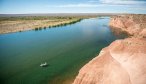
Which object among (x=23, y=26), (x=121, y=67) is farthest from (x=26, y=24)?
(x=121, y=67)

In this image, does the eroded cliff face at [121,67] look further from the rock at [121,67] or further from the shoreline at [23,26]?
the shoreline at [23,26]

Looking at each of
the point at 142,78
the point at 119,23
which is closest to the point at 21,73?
the point at 142,78

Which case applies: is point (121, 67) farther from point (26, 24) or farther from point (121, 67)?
point (26, 24)

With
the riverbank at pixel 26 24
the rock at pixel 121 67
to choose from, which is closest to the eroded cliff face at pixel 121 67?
the rock at pixel 121 67

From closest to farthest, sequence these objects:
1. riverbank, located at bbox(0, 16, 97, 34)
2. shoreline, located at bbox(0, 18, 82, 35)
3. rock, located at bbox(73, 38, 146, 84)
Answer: rock, located at bbox(73, 38, 146, 84) → shoreline, located at bbox(0, 18, 82, 35) → riverbank, located at bbox(0, 16, 97, 34)

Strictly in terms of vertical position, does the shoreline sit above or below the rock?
below

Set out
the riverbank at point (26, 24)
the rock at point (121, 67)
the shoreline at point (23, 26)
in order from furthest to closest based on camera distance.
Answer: the riverbank at point (26, 24) < the shoreline at point (23, 26) < the rock at point (121, 67)

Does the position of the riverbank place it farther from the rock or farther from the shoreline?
the rock

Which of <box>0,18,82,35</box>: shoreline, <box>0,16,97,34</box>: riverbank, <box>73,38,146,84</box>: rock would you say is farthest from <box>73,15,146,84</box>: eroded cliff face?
<box>0,16,97,34</box>: riverbank
